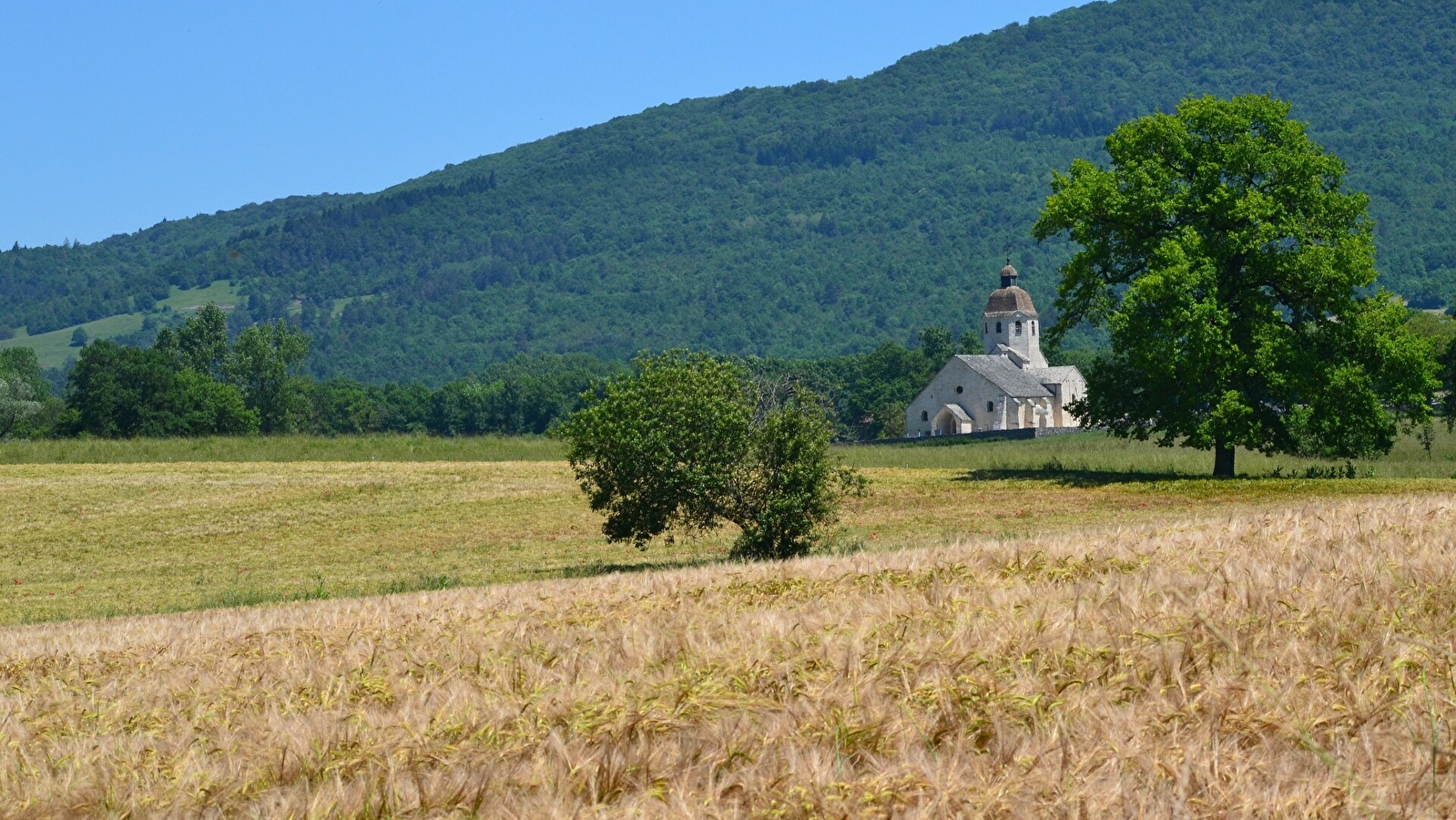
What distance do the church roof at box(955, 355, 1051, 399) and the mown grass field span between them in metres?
93.4

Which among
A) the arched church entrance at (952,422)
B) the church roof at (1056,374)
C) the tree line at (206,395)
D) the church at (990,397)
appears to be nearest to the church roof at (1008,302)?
the church at (990,397)

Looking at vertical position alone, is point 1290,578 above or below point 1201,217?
below

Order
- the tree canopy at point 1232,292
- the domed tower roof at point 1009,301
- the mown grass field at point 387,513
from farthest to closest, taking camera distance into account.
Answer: the domed tower roof at point 1009,301 → the tree canopy at point 1232,292 → the mown grass field at point 387,513

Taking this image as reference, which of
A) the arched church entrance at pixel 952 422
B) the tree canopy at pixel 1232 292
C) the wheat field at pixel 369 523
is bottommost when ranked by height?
the arched church entrance at pixel 952 422

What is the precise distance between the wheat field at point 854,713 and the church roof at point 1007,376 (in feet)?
515

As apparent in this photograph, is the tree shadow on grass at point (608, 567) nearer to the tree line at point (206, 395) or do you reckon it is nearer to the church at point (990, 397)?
the tree line at point (206, 395)

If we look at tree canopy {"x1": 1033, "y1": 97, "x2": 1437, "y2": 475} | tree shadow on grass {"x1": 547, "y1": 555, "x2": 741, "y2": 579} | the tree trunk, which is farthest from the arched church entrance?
tree shadow on grass {"x1": 547, "y1": 555, "x2": 741, "y2": 579}

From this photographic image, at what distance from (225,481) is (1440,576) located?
5471 cm

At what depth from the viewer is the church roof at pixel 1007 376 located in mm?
162750

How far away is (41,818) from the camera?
4.38 meters

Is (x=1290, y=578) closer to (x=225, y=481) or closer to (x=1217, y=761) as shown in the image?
(x=1217, y=761)

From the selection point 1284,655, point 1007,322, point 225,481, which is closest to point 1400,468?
point 225,481

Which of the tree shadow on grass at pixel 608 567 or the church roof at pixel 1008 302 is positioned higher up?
the church roof at pixel 1008 302

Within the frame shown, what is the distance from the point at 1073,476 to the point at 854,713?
1871 inches
